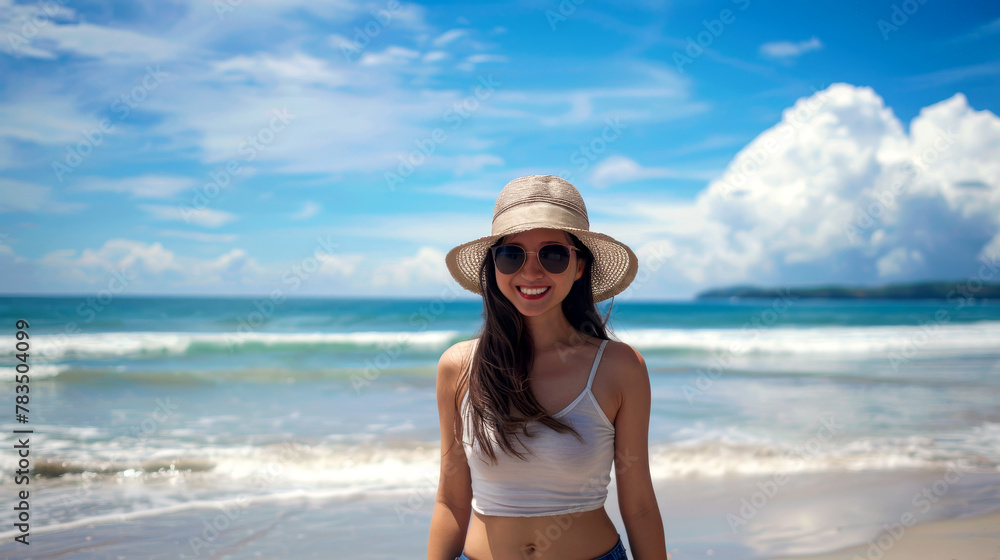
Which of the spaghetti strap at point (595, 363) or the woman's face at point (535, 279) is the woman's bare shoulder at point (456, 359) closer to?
the woman's face at point (535, 279)

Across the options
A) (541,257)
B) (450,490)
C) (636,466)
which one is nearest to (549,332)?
(541,257)

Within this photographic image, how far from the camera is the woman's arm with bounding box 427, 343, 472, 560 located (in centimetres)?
219

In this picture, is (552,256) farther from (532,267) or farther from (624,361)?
(624,361)

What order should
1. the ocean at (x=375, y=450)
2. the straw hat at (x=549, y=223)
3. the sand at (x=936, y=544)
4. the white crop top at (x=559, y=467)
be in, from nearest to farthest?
the white crop top at (x=559, y=467) < the straw hat at (x=549, y=223) < the sand at (x=936, y=544) < the ocean at (x=375, y=450)

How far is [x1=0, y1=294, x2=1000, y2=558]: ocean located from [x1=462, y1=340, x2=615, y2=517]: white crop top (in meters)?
0.71

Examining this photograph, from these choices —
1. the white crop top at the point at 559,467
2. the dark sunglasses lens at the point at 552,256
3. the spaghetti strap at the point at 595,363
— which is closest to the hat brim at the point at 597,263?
the dark sunglasses lens at the point at 552,256

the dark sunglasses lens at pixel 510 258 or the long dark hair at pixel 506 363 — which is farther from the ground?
the dark sunglasses lens at pixel 510 258

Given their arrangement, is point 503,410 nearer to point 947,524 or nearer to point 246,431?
point 947,524

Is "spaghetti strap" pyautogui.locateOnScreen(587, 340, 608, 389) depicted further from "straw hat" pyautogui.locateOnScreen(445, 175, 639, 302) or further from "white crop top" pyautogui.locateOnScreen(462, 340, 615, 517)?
"straw hat" pyautogui.locateOnScreen(445, 175, 639, 302)

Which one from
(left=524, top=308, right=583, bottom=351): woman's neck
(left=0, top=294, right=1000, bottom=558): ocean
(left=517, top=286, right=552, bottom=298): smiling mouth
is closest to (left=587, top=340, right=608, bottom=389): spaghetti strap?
(left=524, top=308, right=583, bottom=351): woman's neck

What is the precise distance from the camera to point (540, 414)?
2.07 meters

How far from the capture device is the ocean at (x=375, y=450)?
191 inches

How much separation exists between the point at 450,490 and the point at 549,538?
41 cm

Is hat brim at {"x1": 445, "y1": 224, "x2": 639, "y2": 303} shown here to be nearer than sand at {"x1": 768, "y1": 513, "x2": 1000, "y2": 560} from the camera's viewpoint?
Yes
